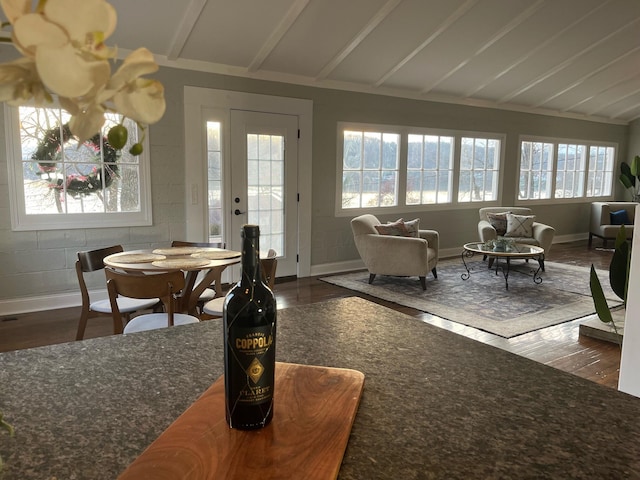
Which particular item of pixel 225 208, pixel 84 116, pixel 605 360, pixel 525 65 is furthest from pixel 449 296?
pixel 84 116

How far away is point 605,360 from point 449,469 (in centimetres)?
342

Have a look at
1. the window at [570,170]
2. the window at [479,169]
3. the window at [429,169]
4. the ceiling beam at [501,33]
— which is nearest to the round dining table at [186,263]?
the ceiling beam at [501,33]

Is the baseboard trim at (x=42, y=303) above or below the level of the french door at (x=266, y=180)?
below

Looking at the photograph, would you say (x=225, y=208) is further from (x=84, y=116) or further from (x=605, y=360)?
(x=84, y=116)

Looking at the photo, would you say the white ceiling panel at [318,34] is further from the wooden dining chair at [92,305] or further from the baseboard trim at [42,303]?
the baseboard trim at [42,303]

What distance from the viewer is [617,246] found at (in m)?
2.49

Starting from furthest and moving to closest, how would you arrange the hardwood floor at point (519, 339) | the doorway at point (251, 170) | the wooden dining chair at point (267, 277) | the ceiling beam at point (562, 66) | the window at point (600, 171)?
the window at point (600, 171)
the ceiling beam at point (562, 66)
the doorway at point (251, 170)
the hardwood floor at point (519, 339)
the wooden dining chair at point (267, 277)

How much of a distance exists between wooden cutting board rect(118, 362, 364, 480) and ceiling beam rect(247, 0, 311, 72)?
4.13m

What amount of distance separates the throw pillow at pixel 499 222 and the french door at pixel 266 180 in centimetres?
288

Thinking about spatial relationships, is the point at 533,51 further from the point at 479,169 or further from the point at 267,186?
the point at 267,186

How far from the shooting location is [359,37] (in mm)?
5027

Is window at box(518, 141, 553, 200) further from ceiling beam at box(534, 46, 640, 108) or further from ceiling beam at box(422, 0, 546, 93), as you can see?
ceiling beam at box(422, 0, 546, 93)

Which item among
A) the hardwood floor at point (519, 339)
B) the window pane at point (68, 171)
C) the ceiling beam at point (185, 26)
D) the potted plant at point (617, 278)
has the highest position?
the ceiling beam at point (185, 26)

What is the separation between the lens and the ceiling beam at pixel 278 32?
436 centimetres
